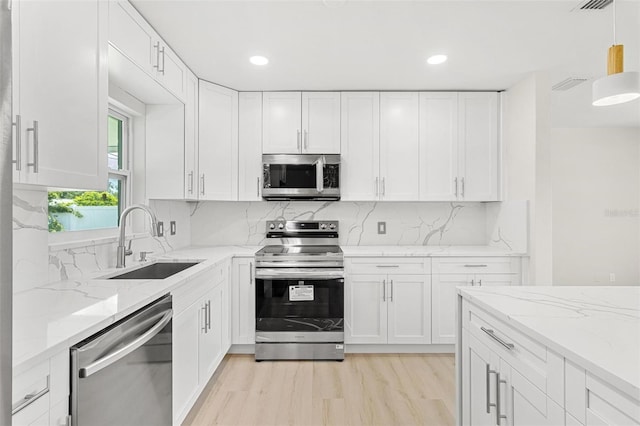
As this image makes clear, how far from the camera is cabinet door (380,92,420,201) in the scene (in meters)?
3.47

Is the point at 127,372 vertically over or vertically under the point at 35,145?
under

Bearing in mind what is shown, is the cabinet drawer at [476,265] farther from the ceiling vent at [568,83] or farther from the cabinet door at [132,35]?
the cabinet door at [132,35]

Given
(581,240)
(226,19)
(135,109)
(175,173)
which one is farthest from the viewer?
(581,240)

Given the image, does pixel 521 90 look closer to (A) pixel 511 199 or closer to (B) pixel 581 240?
(A) pixel 511 199

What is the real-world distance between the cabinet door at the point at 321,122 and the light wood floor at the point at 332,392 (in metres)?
1.89

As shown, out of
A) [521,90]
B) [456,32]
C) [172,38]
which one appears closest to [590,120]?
[521,90]

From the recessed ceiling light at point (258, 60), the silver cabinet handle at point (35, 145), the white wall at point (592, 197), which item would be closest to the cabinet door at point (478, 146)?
the recessed ceiling light at point (258, 60)

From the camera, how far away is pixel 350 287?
319 cm

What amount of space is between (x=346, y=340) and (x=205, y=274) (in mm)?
1431

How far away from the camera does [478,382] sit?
1.51 metres

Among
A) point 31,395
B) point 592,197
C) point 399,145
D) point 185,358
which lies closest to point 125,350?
point 31,395

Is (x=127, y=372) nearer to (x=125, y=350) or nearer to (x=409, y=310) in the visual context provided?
(x=125, y=350)

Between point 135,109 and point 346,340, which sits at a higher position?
point 135,109

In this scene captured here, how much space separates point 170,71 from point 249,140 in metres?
0.99
